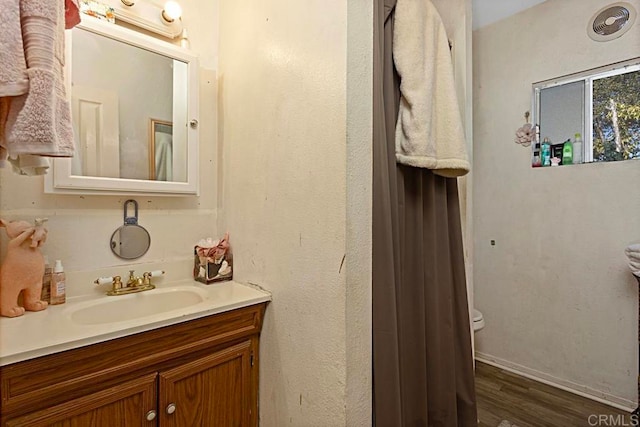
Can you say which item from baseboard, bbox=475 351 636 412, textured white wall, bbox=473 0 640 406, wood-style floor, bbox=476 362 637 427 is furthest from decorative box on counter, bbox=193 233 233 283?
baseboard, bbox=475 351 636 412

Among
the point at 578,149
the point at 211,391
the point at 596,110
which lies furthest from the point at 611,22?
the point at 211,391

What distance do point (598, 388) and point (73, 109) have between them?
3053 mm

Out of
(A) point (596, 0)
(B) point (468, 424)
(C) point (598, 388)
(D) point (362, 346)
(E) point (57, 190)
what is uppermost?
(A) point (596, 0)

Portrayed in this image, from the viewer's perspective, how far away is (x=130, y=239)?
4.38ft

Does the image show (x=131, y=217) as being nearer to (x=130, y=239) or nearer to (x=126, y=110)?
(x=130, y=239)

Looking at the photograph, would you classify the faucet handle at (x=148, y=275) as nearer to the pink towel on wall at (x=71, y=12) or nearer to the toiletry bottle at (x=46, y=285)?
the toiletry bottle at (x=46, y=285)

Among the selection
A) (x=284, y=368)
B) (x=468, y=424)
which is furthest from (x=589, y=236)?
(x=284, y=368)

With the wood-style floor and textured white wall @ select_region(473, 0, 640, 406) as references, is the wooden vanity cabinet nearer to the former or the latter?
the wood-style floor

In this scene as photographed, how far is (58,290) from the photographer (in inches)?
44.5

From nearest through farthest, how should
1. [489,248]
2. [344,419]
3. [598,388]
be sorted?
[344,419] → [598,388] → [489,248]

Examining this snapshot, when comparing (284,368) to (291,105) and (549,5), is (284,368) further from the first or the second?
(549,5)

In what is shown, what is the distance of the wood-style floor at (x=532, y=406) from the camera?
67.4 inches

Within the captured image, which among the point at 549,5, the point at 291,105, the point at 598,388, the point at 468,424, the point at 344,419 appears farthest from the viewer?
the point at 549,5
